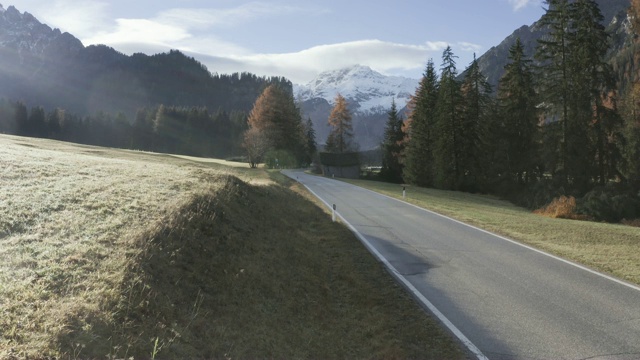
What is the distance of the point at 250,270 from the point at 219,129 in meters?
148

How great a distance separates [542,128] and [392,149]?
3515cm

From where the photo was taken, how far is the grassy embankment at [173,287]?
5414mm

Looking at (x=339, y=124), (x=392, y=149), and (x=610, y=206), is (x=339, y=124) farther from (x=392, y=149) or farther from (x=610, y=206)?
(x=610, y=206)

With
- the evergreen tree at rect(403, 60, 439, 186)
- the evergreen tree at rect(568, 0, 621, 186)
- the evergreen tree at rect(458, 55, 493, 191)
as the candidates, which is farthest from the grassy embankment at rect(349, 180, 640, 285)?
the evergreen tree at rect(403, 60, 439, 186)

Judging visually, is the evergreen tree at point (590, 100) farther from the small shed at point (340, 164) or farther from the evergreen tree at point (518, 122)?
the small shed at point (340, 164)

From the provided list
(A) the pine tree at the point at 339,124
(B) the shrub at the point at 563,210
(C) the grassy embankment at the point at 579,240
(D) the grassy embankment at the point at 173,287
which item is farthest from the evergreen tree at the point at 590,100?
(A) the pine tree at the point at 339,124

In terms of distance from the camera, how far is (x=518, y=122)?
144ft

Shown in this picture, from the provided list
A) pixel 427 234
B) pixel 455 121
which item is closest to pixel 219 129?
pixel 455 121

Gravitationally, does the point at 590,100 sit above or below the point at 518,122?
above

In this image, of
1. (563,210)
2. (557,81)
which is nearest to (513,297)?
(563,210)

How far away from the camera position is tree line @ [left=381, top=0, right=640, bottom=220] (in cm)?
3209

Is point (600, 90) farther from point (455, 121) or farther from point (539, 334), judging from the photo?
point (539, 334)

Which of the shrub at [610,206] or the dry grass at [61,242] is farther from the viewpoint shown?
the shrub at [610,206]

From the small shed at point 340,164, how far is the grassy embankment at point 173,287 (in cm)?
5927
